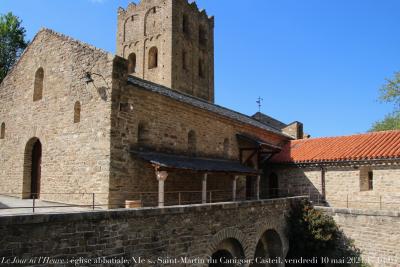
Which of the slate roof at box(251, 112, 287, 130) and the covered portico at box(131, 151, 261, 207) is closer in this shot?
the covered portico at box(131, 151, 261, 207)

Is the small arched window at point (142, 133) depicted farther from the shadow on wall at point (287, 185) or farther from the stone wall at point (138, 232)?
the shadow on wall at point (287, 185)

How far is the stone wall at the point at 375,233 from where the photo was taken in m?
15.1

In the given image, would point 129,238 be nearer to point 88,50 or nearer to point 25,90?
point 88,50

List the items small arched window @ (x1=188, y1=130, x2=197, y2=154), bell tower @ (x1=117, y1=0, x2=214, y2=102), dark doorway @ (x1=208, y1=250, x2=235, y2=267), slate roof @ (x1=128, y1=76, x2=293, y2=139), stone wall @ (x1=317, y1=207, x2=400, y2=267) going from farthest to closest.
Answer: bell tower @ (x1=117, y1=0, x2=214, y2=102) < small arched window @ (x1=188, y1=130, x2=197, y2=154) < slate roof @ (x1=128, y1=76, x2=293, y2=139) < stone wall @ (x1=317, y1=207, x2=400, y2=267) < dark doorway @ (x1=208, y1=250, x2=235, y2=267)

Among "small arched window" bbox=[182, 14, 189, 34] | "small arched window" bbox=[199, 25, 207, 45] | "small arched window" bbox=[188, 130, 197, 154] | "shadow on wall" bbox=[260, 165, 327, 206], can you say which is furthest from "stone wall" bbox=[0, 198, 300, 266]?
"small arched window" bbox=[199, 25, 207, 45]

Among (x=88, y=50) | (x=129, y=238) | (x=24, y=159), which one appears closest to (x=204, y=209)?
(x=129, y=238)

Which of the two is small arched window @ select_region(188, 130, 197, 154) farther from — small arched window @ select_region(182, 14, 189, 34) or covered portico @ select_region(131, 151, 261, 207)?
small arched window @ select_region(182, 14, 189, 34)

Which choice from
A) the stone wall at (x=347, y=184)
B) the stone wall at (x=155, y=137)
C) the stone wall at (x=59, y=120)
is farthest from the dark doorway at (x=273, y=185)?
the stone wall at (x=59, y=120)

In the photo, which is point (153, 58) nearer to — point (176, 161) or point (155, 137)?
point (155, 137)

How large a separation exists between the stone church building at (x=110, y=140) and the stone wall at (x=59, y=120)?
4 centimetres

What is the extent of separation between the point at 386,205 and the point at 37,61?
60.8ft

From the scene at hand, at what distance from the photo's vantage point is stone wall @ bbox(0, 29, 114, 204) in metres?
13.6

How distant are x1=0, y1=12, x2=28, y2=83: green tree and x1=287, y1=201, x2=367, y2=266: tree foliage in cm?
2390

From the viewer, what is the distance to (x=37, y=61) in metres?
16.9
